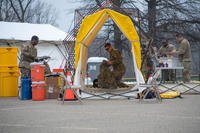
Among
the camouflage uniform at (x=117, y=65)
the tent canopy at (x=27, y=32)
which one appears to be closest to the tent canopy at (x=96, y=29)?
the camouflage uniform at (x=117, y=65)

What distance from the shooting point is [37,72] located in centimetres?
1550

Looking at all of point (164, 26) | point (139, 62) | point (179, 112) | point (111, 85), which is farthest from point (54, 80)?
point (164, 26)

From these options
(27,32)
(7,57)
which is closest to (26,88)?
(7,57)

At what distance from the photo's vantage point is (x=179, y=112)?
35.2ft

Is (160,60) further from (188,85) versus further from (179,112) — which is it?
(179,112)

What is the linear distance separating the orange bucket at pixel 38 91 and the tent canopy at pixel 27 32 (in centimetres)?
773

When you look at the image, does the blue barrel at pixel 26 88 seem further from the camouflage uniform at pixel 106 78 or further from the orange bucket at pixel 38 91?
the camouflage uniform at pixel 106 78

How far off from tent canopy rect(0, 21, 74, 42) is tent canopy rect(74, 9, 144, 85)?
7.56 meters

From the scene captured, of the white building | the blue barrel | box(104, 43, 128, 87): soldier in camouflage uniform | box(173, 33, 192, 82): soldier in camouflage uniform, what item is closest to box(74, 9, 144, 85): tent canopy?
box(104, 43, 128, 87): soldier in camouflage uniform

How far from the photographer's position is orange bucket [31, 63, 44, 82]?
50.9 ft

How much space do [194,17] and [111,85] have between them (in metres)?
20.9

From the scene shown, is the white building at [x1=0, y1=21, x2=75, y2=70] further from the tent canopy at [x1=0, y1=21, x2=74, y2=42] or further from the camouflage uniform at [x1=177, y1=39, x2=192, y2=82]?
the camouflage uniform at [x1=177, y1=39, x2=192, y2=82]

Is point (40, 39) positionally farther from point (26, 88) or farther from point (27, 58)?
point (26, 88)

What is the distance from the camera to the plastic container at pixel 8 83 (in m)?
17.8
